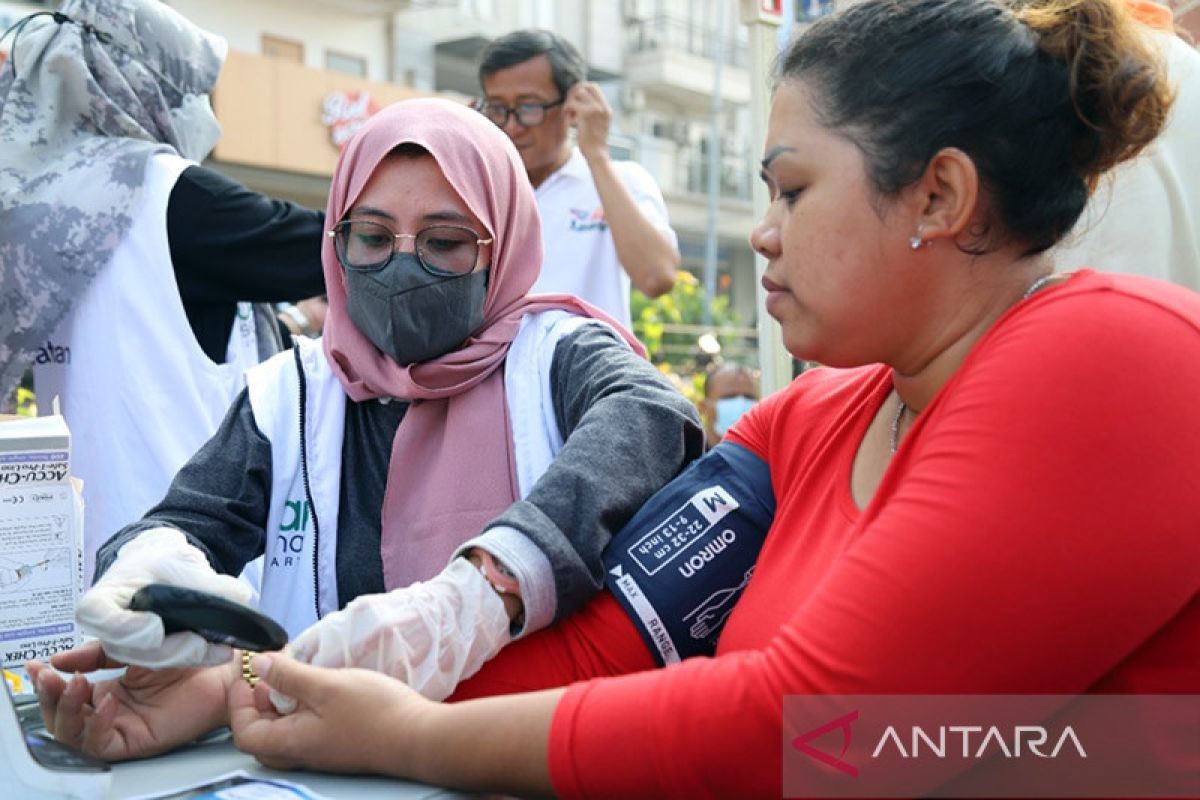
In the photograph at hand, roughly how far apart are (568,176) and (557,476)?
2277mm

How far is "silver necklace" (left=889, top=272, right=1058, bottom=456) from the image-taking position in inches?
54.6

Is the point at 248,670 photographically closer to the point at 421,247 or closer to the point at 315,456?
the point at 315,456

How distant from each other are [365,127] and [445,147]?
158 mm

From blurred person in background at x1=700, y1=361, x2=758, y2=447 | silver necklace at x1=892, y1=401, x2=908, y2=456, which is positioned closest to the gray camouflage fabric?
silver necklace at x1=892, y1=401, x2=908, y2=456

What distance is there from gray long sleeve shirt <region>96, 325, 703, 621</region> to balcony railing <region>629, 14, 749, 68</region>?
24.6m

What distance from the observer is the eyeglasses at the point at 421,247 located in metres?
2.05

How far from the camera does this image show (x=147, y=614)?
4.67 ft

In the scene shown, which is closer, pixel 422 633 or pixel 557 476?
pixel 422 633

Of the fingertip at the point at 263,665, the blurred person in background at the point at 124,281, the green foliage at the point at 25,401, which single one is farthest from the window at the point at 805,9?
the green foliage at the point at 25,401

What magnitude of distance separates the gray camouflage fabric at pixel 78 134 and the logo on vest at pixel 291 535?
1.13m

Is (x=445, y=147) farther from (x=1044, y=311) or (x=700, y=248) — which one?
(x=700, y=248)

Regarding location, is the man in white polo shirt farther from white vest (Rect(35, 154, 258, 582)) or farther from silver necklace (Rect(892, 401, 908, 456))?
silver necklace (Rect(892, 401, 908, 456))

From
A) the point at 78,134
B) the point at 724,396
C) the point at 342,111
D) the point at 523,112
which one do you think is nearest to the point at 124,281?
the point at 78,134

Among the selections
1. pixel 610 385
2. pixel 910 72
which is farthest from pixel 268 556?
pixel 910 72
